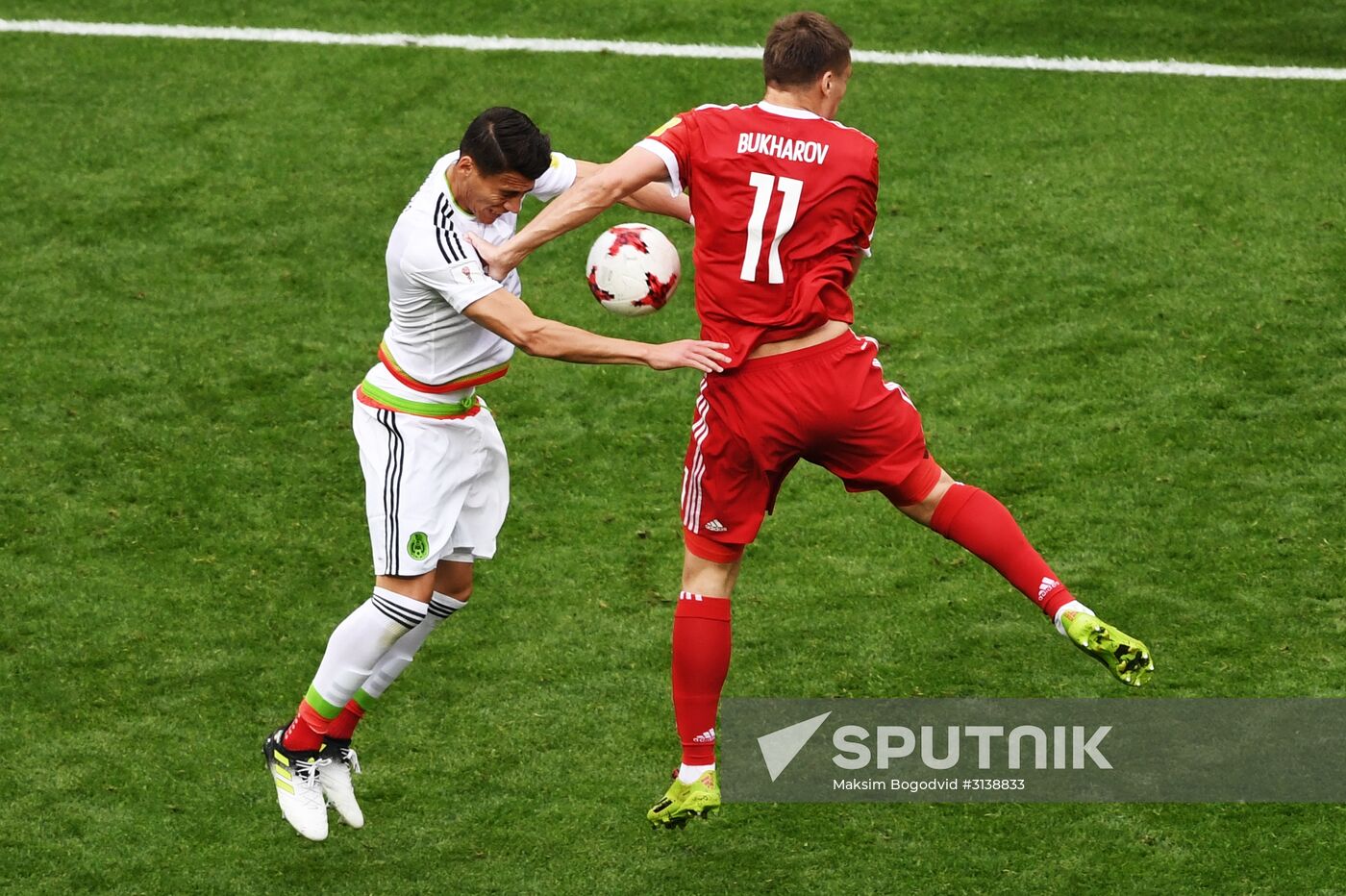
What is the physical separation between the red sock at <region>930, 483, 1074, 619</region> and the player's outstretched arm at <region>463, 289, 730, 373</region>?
111 centimetres

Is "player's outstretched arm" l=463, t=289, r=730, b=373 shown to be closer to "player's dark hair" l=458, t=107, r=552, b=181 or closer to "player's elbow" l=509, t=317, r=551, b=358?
"player's elbow" l=509, t=317, r=551, b=358

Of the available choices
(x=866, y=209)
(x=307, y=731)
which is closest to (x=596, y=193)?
(x=866, y=209)

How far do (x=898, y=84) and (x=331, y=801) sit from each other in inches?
304

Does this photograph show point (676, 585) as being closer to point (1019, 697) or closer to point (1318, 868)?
point (1019, 697)

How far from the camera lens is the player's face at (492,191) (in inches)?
269

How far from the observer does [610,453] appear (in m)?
10.0

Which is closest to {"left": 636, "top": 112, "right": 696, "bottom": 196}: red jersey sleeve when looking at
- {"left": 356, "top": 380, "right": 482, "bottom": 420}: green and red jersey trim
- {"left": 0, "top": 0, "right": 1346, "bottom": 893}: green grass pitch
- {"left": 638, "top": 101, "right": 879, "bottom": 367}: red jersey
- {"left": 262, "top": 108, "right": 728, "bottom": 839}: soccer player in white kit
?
{"left": 638, "top": 101, "right": 879, "bottom": 367}: red jersey

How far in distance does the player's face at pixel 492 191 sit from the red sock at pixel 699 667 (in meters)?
1.66

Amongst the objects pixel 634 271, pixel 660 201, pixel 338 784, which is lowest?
pixel 338 784

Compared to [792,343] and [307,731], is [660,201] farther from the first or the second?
[307,731]

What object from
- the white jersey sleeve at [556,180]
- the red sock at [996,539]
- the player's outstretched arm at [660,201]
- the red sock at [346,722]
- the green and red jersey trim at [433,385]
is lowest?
the red sock at [346,722]

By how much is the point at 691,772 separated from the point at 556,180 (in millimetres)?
2447

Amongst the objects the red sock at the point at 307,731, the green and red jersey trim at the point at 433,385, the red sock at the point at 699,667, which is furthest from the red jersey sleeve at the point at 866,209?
the red sock at the point at 307,731

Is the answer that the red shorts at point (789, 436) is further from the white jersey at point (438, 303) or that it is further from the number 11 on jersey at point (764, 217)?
the white jersey at point (438, 303)
